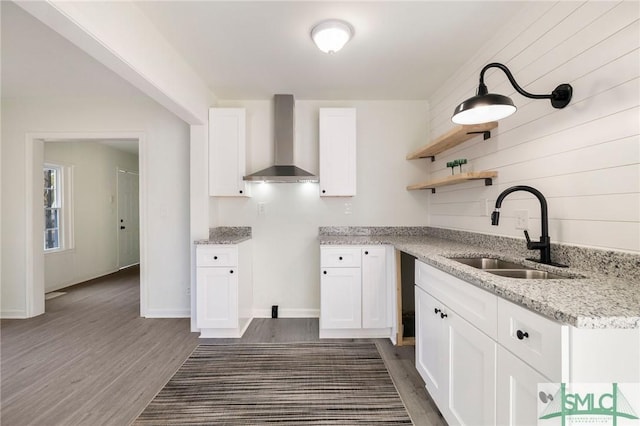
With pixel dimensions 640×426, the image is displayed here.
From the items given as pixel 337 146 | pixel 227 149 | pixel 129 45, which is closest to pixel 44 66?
pixel 129 45

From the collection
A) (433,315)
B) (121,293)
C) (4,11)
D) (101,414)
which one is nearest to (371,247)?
(433,315)

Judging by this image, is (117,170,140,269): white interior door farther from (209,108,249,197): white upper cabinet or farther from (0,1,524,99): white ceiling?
(209,108,249,197): white upper cabinet

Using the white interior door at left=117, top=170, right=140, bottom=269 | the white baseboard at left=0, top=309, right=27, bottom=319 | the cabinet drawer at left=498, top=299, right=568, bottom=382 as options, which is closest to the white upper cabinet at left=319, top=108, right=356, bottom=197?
the cabinet drawer at left=498, top=299, right=568, bottom=382

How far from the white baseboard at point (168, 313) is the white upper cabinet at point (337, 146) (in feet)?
6.93

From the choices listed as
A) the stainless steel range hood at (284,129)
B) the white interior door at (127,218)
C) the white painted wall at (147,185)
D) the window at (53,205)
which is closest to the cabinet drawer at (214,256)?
the white painted wall at (147,185)

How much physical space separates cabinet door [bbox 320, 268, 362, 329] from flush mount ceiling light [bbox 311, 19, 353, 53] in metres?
1.81

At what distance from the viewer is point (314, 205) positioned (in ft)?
10.2

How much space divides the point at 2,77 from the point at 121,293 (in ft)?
9.30

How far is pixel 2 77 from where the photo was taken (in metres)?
2.61

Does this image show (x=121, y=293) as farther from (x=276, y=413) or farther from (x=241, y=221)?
(x=276, y=413)

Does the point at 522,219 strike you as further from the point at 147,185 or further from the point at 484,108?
the point at 147,185

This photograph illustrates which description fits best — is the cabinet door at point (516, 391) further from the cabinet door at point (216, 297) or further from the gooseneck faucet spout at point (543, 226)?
the cabinet door at point (216, 297)

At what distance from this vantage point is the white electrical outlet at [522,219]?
1.67 metres

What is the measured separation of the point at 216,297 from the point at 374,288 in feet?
4.86
